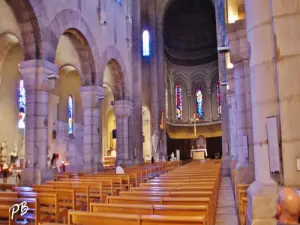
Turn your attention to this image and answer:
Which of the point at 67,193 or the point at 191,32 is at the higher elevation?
the point at 191,32

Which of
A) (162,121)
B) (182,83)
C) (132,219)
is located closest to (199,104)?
(182,83)

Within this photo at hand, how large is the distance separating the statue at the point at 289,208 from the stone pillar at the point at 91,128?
14247 millimetres

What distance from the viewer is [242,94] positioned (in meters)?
9.14

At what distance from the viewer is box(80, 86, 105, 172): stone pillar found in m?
16.1

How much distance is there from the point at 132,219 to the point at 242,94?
676 cm

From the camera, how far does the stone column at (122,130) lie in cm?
2056

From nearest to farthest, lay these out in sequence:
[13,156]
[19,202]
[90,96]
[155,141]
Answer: [19,202], [90,96], [13,156], [155,141]

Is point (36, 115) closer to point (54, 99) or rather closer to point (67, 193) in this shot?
point (67, 193)

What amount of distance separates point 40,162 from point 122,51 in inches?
442

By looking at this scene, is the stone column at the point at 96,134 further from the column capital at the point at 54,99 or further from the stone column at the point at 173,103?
the stone column at the point at 173,103

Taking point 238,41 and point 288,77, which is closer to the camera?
point 288,77

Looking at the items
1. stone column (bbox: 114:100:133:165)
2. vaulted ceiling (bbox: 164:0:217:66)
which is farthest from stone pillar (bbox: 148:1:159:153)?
stone column (bbox: 114:100:133:165)

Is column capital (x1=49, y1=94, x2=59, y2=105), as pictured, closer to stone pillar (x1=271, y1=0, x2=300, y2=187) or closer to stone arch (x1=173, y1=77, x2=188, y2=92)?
Answer: stone pillar (x1=271, y1=0, x2=300, y2=187)

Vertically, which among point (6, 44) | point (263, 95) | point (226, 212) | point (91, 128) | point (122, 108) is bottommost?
point (226, 212)
